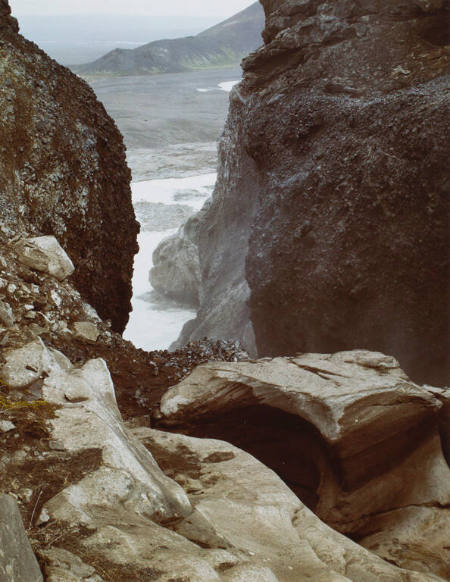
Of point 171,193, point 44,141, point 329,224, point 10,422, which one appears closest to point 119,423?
point 10,422

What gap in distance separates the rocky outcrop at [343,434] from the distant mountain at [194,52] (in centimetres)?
3287

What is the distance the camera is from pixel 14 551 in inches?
98.2

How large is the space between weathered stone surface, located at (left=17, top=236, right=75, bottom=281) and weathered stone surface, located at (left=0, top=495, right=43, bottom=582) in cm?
443

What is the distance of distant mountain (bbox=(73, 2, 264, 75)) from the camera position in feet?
120

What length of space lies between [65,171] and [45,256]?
5.85 feet

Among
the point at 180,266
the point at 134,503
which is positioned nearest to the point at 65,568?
the point at 134,503

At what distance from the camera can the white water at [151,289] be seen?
1745 cm

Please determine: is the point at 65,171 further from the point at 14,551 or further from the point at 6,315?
the point at 14,551

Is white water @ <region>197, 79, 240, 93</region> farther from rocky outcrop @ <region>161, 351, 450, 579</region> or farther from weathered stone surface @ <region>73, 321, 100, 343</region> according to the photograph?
rocky outcrop @ <region>161, 351, 450, 579</region>

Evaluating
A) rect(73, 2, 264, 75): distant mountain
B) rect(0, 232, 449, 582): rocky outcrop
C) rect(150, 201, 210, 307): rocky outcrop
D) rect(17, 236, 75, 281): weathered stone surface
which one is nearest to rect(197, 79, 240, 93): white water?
rect(73, 2, 264, 75): distant mountain

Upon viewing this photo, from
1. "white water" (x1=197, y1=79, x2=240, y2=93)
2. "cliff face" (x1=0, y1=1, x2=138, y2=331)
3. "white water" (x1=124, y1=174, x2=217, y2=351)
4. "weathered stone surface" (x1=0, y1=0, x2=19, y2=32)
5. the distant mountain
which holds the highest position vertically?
the distant mountain

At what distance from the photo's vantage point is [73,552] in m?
2.92

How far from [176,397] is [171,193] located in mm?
20668

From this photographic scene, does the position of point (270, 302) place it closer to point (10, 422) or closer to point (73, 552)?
point (10, 422)
